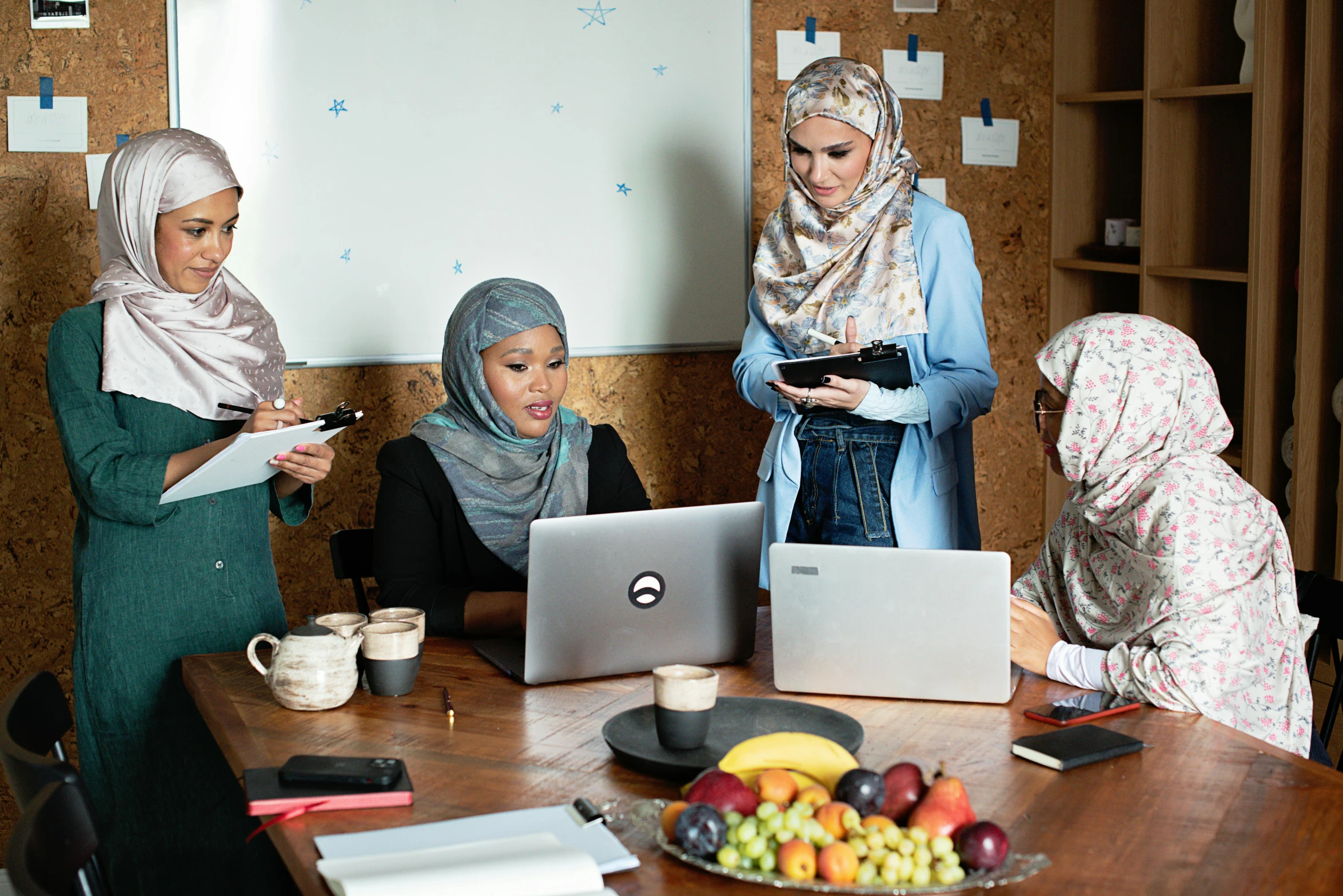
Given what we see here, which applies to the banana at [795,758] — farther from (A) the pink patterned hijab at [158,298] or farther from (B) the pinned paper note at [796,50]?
(B) the pinned paper note at [796,50]

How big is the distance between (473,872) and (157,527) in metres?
1.19

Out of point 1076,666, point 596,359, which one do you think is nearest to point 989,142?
point 596,359

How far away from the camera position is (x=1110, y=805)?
1.26 meters

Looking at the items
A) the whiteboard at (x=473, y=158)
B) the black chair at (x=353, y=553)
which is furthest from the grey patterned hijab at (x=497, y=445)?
the whiteboard at (x=473, y=158)

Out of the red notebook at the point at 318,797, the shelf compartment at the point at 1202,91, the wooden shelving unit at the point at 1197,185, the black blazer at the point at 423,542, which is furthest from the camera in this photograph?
the shelf compartment at the point at 1202,91

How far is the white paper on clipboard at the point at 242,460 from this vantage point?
181 centimetres

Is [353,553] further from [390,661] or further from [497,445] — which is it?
[390,661]

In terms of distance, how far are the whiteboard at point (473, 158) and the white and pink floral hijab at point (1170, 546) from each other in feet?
5.31

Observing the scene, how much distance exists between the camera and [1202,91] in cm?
312

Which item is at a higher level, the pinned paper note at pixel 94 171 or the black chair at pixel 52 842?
the pinned paper note at pixel 94 171

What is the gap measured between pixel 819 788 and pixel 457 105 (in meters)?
2.36

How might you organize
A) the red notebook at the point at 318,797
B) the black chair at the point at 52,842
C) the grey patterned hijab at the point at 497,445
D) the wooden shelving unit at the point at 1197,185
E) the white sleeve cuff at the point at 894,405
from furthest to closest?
the wooden shelving unit at the point at 1197,185
the white sleeve cuff at the point at 894,405
the grey patterned hijab at the point at 497,445
the red notebook at the point at 318,797
the black chair at the point at 52,842

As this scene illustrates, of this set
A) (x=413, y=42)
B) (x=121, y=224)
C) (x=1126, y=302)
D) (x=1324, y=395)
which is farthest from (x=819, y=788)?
(x=1126, y=302)

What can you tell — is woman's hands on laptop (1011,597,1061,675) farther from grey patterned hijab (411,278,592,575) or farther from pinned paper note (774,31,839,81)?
pinned paper note (774,31,839,81)
